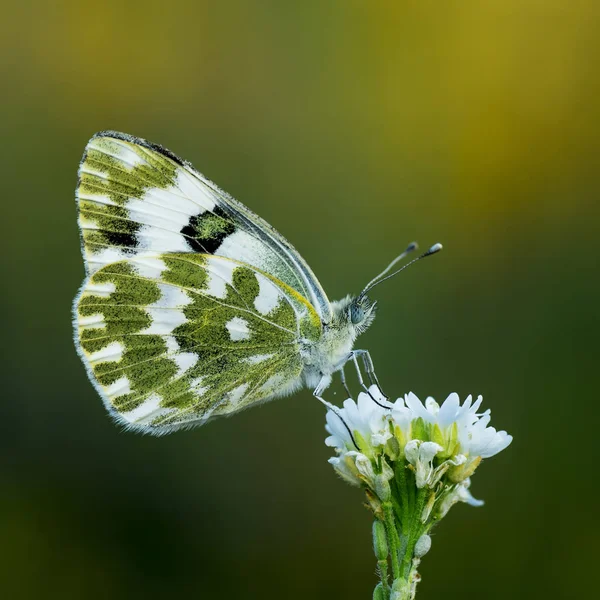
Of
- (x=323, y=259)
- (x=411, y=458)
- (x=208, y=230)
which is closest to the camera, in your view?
(x=411, y=458)

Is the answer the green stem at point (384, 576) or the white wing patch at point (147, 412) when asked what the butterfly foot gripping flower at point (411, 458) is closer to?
the green stem at point (384, 576)

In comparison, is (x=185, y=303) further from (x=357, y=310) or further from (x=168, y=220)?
(x=357, y=310)

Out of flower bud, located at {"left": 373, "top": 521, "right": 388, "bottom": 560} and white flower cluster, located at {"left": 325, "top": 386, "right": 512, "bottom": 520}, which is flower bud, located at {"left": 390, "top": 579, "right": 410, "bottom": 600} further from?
white flower cluster, located at {"left": 325, "top": 386, "right": 512, "bottom": 520}

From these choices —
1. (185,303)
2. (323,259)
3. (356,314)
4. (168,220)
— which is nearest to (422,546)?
(356,314)

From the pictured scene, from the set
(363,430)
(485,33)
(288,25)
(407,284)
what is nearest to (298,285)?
(363,430)

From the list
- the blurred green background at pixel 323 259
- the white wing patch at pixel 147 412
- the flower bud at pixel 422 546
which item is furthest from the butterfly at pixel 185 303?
the blurred green background at pixel 323 259

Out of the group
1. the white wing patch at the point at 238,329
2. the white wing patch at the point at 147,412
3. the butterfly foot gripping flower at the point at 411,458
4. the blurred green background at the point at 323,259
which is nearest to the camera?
the butterfly foot gripping flower at the point at 411,458

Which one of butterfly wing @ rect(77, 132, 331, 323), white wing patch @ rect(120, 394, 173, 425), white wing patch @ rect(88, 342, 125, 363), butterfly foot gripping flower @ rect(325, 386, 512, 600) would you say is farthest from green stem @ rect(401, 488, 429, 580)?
white wing patch @ rect(88, 342, 125, 363)
